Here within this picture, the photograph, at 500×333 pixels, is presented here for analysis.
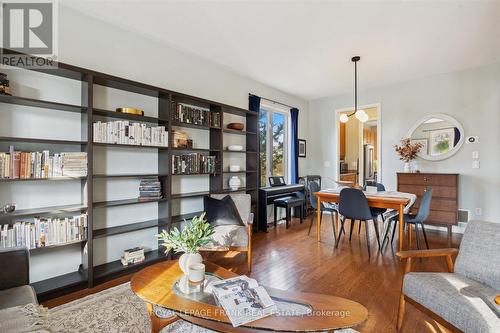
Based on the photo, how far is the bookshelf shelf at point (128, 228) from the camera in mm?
2493

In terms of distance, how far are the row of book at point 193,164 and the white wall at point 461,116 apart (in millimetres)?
3635

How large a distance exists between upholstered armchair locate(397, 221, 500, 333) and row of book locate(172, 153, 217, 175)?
98.5 inches

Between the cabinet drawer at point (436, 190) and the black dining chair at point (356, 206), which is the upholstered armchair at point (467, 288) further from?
the cabinet drawer at point (436, 190)

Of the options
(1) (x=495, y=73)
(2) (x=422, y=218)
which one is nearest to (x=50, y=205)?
(2) (x=422, y=218)

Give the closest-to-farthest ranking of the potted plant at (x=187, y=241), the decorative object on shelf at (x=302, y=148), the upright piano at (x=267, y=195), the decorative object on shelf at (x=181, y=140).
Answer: the potted plant at (x=187, y=241) → the decorative object on shelf at (x=181, y=140) → the upright piano at (x=267, y=195) → the decorative object on shelf at (x=302, y=148)

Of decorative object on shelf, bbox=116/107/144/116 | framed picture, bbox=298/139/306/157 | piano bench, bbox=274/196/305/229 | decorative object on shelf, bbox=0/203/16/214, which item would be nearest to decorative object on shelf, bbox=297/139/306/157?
framed picture, bbox=298/139/306/157

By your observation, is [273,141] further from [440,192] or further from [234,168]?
[440,192]

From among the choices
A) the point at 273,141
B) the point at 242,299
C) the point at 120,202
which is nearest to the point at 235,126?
the point at 273,141

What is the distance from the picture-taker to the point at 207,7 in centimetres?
244

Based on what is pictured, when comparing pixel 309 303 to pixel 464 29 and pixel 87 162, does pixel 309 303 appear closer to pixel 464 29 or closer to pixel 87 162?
pixel 87 162

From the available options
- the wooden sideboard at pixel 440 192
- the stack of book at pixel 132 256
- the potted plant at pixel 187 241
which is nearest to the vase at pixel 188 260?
the potted plant at pixel 187 241

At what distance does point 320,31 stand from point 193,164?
2.27m

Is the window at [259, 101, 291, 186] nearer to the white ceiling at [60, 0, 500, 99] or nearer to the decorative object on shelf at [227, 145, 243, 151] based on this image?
the decorative object on shelf at [227, 145, 243, 151]

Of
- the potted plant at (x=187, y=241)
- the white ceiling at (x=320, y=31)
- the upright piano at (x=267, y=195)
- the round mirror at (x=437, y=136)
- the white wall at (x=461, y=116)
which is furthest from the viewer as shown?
the upright piano at (x=267, y=195)
